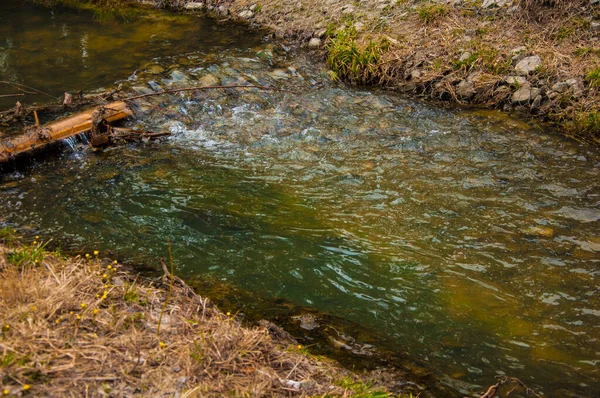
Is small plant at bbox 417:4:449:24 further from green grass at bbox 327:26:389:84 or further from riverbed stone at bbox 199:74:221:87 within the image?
riverbed stone at bbox 199:74:221:87

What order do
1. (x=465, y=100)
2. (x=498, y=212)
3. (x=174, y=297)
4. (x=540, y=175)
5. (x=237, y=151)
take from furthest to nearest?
(x=465, y=100) < (x=237, y=151) < (x=540, y=175) < (x=498, y=212) < (x=174, y=297)

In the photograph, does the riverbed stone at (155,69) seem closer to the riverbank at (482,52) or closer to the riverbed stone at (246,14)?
the riverbank at (482,52)

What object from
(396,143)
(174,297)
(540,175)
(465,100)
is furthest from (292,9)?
(174,297)

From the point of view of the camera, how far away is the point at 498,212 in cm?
538

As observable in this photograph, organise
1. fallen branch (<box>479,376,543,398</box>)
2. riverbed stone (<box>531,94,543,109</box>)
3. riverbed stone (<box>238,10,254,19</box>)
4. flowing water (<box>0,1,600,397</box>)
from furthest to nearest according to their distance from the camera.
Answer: riverbed stone (<box>238,10,254,19</box>)
riverbed stone (<box>531,94,543,109</box>)
flowing water (<box>0,1,600,397</box>)
fallen branch (<box>479,376,543,398</box>)

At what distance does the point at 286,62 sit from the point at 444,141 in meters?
3.78

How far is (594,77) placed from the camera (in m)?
7.25

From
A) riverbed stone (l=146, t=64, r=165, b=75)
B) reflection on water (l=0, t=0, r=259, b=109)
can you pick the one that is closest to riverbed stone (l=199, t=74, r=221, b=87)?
riverbed stone (l=146, t=64, r=165, b=75)

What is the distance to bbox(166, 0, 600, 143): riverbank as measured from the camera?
7.41 m

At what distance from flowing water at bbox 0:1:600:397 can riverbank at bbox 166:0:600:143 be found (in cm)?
49

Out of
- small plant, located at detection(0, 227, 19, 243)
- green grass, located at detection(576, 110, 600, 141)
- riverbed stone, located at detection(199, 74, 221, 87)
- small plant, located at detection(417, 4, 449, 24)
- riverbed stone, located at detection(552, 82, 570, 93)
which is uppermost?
small plant, located at detection(417, 4, 449, 24)

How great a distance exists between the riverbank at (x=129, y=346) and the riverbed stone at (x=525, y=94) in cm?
573

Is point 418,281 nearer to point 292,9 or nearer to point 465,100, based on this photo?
point 465,100

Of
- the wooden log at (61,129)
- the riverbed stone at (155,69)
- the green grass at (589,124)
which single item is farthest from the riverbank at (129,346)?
the riverbed stone at (155,69)
